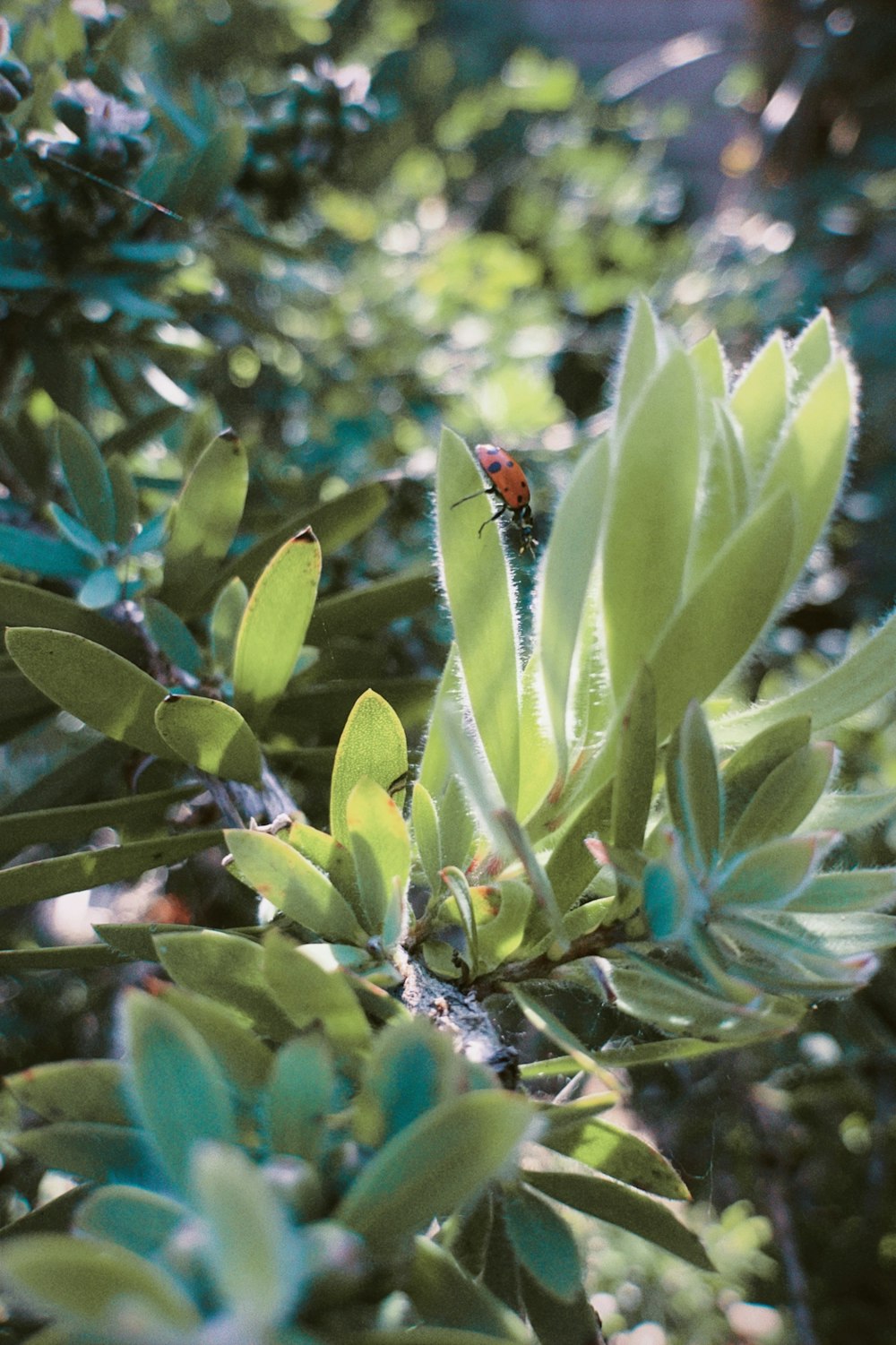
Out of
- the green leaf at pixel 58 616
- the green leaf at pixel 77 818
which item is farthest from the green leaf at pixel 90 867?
the green leaf at pixel 58 616

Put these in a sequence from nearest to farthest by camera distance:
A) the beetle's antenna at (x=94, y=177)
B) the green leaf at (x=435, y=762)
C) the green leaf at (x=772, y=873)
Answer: the green leaf at (x=772, y=873), the green leaf at (x=435, y=762), the beetle's antenna at (x=94, y=177)

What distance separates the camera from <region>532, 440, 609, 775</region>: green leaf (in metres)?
0.36

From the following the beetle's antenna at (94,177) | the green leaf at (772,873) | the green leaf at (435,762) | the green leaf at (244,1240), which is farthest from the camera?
the beetle's antenna at (94,177)

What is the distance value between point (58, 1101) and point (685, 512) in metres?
0.27

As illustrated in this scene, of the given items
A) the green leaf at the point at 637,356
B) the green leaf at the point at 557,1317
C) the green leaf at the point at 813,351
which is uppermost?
the green leaf at the point at 637,356

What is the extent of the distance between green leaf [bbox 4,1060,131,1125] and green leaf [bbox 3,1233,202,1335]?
0.07m

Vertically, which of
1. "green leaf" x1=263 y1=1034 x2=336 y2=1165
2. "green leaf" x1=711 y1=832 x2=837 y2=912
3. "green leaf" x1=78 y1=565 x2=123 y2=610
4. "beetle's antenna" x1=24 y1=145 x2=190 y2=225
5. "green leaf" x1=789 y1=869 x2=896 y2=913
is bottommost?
"green leaf" x1=789 y1=869 x2=896 y2=913

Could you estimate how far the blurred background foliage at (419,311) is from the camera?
2.36ft

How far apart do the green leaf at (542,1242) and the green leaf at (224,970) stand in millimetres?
94

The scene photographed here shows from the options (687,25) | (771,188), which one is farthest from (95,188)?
(687,25)

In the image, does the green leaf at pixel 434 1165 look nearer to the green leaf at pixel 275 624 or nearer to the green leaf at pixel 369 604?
the green leaf at pixel 275 624

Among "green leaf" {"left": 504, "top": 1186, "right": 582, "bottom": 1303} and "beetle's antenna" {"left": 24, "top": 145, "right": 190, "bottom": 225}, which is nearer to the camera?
"green leaf" {"left": 504, "top": 1186, "right": 582, "bottom": 1303}

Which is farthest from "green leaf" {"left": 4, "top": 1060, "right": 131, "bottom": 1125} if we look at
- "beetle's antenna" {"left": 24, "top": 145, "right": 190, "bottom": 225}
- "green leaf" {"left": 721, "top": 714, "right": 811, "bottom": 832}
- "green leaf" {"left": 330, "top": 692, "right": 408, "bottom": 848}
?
"beetle's antenna" {"left": 24, "top": 145, "right": 190, "bottom": 225}

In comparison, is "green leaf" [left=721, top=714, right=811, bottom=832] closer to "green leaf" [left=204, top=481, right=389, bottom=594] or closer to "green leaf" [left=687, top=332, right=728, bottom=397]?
"green leaf" [left=687, top=332, right=728, bottom=397]
